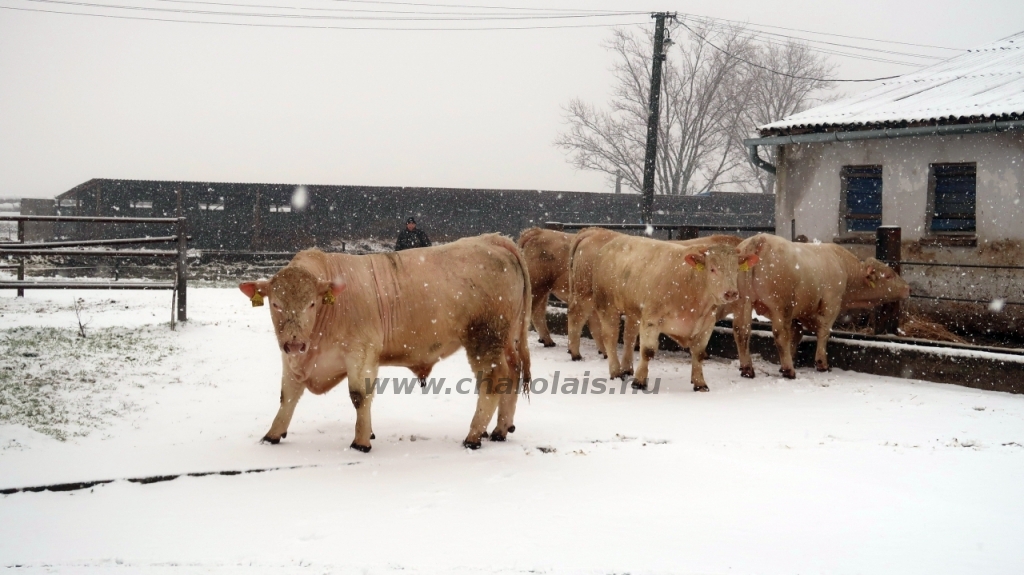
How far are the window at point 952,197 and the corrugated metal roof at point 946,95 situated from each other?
0.99 metres

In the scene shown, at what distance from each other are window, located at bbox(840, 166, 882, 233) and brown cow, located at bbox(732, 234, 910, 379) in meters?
4.05

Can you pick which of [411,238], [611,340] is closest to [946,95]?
[611,340]

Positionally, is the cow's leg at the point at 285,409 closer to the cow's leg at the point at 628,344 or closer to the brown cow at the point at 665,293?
the brown cow at the point at 665,293

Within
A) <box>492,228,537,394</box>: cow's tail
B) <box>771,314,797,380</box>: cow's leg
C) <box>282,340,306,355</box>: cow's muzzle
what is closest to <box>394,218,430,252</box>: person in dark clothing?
<box>771,314,797,380</box>: cow's leg

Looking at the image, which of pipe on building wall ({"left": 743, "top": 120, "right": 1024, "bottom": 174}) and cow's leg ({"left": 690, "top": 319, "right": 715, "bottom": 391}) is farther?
pipe on building wall ({"left": 743, "top": 120, "right": 1024, "bottom": 174})

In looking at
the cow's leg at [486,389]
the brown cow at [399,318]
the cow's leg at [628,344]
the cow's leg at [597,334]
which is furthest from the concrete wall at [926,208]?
the cow's leg at [486,389]

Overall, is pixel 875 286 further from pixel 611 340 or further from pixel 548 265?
pixel 548 265

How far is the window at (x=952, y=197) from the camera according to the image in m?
12.9

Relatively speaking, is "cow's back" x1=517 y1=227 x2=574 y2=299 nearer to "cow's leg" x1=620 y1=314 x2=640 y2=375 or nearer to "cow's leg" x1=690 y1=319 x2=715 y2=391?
"cow's leg" x1=620 y1=314 x2=640 y2=375

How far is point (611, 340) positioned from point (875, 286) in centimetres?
375

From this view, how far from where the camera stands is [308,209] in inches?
1009

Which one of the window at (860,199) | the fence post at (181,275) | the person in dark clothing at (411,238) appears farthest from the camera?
the person in dark clothing at (411,238)

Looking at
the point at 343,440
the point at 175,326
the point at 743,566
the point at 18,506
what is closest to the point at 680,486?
the point at 743,566

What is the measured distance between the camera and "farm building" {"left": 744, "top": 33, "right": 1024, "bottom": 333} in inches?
476
